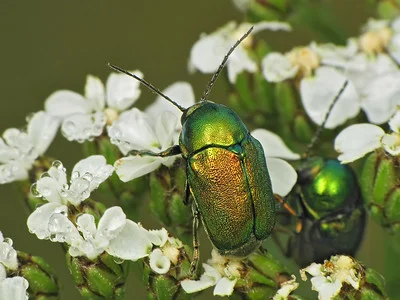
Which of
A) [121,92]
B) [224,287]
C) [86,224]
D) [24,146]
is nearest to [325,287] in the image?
[224,287]

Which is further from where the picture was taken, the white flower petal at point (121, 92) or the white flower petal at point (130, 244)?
the white flower petal at point (121, 92)

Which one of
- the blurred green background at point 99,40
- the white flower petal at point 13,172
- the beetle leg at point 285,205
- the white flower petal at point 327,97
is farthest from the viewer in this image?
the blurred green background at point 99,40

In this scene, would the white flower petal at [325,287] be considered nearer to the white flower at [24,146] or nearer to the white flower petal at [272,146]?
the white flower petal at [272,146]

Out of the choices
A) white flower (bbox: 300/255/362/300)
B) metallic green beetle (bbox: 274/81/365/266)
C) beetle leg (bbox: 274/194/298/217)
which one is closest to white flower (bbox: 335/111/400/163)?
metallic green beetle (bbox: 274/81/365/266)

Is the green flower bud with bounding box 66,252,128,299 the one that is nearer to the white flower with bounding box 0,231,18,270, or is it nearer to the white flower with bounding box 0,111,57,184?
the white flower with bounding box 0,231,18,270

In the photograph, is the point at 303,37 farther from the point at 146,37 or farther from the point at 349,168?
the point at 349,168

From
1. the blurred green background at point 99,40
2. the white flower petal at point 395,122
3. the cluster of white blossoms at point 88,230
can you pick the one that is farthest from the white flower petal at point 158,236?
the blurred green background at point 99,40

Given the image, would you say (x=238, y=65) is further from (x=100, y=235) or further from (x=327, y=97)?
(x=100, y=235)
